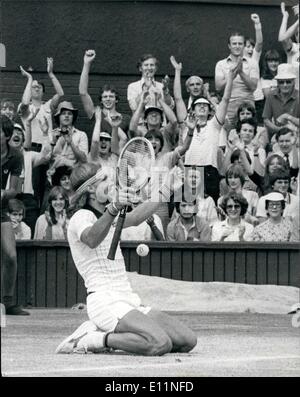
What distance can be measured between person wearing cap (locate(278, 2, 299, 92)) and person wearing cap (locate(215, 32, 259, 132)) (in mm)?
359

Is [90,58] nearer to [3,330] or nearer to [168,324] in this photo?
[3,330]

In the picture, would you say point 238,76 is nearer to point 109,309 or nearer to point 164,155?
point 164,155

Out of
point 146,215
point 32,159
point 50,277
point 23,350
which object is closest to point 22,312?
point 50,277

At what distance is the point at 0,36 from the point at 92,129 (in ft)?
4.80

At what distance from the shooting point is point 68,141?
13.5m

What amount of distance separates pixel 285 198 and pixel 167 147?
4.16ft

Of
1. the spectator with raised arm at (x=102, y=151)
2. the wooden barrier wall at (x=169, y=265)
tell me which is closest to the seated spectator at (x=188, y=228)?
the wooden barrier wall at (x=169, y=265)

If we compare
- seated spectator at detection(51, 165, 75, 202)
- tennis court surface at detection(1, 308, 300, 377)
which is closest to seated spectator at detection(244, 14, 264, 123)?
seated spectator at detection(51, 165, 75, 202)

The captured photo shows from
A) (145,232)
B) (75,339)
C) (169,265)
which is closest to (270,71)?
(145,232)

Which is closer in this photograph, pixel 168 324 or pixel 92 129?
pixel 168 324

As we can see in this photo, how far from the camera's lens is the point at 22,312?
471 inches

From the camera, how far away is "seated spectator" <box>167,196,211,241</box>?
13.2 metres

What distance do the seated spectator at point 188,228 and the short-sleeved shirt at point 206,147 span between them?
1.55 feet

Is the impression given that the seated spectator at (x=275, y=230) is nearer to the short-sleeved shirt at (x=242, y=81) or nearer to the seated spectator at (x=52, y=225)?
the short-sleeved shirt at (x=242, y=81)
